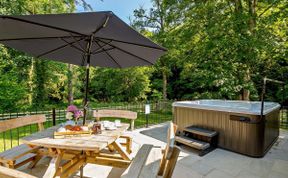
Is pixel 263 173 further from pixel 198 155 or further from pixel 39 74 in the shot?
pixel 39 74

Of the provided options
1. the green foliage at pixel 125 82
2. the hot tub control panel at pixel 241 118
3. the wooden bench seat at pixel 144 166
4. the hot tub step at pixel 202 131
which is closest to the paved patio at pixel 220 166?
the hot tub step at pixel 202 131

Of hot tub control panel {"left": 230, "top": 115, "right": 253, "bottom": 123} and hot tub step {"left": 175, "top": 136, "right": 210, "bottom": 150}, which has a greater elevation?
hot tub control panel {"left": 230, "top": 115, "right": 253, "bottom": 123}

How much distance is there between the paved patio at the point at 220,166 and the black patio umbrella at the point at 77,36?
1.20 m

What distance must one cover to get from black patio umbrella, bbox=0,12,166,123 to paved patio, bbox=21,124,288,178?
1.20 metres

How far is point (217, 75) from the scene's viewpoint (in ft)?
22.7

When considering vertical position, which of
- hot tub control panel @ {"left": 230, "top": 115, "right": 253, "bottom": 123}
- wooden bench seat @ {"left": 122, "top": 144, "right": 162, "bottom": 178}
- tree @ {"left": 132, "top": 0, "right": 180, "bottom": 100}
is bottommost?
wooden bench seat @ {"left": 122, "top": 144, "right": 162, "bottom": 178}

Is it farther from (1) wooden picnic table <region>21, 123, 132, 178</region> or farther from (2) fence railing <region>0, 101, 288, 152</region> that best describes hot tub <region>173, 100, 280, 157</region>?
(1) wooden picnic table <region>21, 123, 132, 178</region>

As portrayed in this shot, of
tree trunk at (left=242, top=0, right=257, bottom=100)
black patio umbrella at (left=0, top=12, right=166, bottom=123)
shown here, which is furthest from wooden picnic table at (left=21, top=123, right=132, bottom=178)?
tree trunk at (left=242, top=0, right=257, bottom=100)

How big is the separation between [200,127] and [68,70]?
7906mm

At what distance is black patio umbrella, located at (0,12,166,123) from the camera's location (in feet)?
6.09

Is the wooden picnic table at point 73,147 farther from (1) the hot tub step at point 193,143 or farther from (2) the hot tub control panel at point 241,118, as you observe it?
(2) the hot tub control panel at point 241,118

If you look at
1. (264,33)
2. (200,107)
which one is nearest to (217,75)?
(264,33)

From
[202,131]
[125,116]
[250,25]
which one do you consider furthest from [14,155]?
[250,25]

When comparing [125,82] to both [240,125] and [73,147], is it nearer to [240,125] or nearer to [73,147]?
[240,125]
